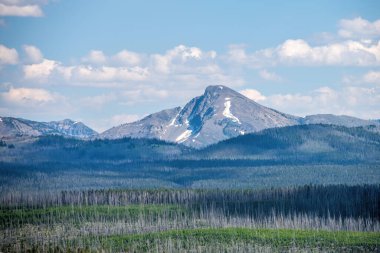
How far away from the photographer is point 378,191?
192 metres

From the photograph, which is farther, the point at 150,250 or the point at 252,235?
the point at 252,235

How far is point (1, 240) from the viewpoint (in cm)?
14175

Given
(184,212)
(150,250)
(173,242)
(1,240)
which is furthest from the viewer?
(184,212)

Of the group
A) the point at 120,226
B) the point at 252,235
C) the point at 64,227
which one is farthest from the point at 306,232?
the point at 64,227

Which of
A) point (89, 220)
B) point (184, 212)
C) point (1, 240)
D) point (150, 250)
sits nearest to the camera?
point (150, 250)

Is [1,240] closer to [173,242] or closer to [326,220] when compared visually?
[173,242]

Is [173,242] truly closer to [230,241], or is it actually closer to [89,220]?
[230,241]

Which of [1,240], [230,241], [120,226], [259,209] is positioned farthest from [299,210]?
[1,240]

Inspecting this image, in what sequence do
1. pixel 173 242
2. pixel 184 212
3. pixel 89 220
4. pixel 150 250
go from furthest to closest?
pixel 184 212
pixel 89 220
pixel 173 242
pixel 150 250

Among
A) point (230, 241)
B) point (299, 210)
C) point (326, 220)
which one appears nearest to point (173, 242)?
point (230, 241)

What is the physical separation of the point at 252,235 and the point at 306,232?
442 inches

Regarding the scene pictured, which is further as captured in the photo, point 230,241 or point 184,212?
point 184,212

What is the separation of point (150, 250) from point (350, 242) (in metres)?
31.3

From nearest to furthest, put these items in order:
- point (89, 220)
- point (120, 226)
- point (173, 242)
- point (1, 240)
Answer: point (173, 242) → point (1, 240) → point (120, 226) → point (89, 220)
